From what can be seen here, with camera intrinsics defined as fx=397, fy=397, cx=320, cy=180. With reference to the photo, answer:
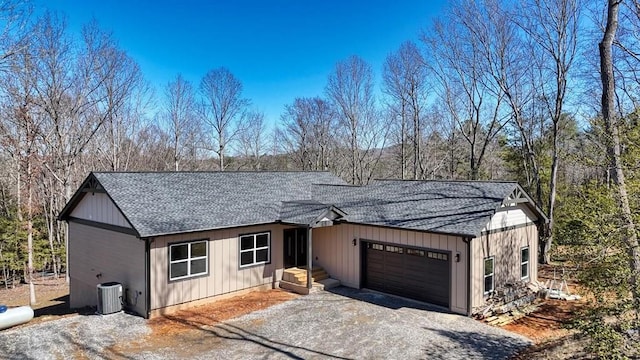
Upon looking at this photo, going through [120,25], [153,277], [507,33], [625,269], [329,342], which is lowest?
[329,342]

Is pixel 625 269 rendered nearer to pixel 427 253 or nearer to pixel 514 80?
pixel 427 253

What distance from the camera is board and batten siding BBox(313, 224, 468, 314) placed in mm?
11672

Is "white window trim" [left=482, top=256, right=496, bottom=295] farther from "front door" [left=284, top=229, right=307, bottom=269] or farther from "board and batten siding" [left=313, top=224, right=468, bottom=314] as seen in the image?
"front door" [left=284, top=229, right=307, bottom=269]

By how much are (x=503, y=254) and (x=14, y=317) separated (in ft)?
48.9

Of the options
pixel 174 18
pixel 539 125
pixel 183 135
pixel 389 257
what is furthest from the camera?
pixel 183 135

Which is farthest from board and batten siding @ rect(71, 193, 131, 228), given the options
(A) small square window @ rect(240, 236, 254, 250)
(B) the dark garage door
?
(B) the dark garage door

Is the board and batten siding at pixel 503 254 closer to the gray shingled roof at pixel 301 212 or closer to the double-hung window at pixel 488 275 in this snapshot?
the double-hung window at pixel 488 275

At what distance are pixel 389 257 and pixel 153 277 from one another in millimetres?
7504

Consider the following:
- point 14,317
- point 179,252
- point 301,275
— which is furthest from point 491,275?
point 14,317

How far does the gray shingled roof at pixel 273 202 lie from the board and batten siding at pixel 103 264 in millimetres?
1130

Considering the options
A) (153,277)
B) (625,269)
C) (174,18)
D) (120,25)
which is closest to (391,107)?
(174,18)

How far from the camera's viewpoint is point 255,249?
14.4m

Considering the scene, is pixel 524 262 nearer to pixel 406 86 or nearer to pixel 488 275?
pixel 488 275

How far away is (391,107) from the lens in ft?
104
